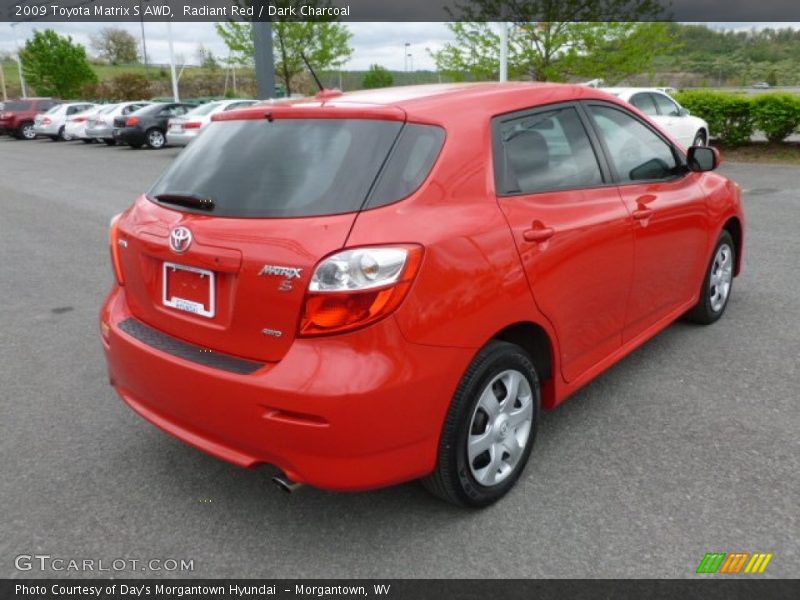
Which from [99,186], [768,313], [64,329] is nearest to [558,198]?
[768,313]

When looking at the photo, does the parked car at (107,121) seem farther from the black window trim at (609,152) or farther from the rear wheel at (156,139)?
the black window trim at (609,152)

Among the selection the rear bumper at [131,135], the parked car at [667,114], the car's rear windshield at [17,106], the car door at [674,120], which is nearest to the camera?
the parked car at [667,114]

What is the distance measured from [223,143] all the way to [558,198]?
144cm

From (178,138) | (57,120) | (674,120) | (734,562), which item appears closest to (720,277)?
(734,562)

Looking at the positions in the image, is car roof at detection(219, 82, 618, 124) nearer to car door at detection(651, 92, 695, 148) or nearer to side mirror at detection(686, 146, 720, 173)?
side mirror at detection(686, 146, 720, 173)

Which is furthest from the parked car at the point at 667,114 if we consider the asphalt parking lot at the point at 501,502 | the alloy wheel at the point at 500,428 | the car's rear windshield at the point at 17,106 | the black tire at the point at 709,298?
the car's rear windshield at the point at 17,106

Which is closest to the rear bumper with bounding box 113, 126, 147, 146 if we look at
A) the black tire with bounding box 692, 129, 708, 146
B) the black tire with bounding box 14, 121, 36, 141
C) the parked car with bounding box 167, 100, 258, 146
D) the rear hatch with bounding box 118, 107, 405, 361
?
the parked car with bounding box 167, 100, 258, 146

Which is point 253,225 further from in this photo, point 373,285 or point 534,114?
point 534,114

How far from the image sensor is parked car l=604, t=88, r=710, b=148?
13664mm

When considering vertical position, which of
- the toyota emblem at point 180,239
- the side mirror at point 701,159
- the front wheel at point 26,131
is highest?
the side mirror at point 701,159

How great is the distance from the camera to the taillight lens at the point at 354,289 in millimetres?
2271

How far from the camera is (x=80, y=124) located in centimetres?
2716

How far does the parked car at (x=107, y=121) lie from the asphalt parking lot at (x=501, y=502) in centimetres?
2230

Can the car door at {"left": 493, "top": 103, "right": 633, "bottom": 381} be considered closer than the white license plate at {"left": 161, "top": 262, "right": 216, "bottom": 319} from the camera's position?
No
